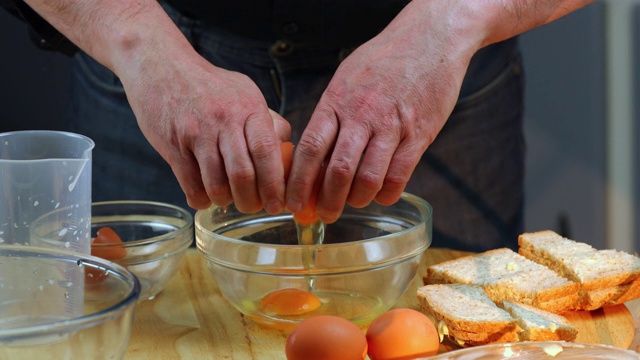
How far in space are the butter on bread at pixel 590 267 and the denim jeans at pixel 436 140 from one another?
45 centimetres

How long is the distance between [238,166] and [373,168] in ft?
0.60

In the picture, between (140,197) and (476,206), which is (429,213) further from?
(140,197)

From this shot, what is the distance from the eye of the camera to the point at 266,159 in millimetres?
1267

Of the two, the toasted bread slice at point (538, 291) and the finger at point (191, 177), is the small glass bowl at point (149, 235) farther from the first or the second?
the toasted bread slice at point (538, 291)

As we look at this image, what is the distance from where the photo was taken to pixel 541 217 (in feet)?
10.6

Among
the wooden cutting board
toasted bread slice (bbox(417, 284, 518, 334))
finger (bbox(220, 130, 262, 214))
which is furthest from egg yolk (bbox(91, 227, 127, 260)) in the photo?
the wooden cutting board

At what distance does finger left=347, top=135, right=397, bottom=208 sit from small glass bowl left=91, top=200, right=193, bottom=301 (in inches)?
12.2

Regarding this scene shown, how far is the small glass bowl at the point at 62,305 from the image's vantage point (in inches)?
33.3

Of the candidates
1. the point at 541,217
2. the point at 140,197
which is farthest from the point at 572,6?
the point at 541,217

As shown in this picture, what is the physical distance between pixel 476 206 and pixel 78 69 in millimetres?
924

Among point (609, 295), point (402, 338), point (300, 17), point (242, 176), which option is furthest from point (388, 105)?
point (300, 17)

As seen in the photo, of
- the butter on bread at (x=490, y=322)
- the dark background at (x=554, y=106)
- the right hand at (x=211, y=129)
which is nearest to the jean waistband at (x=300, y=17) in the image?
the right hand at (x=211, y=129)

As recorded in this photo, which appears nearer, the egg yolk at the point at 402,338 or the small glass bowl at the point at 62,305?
the small glass bowl at the point at 62,305

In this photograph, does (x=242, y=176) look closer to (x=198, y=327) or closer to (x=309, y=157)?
(x=309, y=157)
